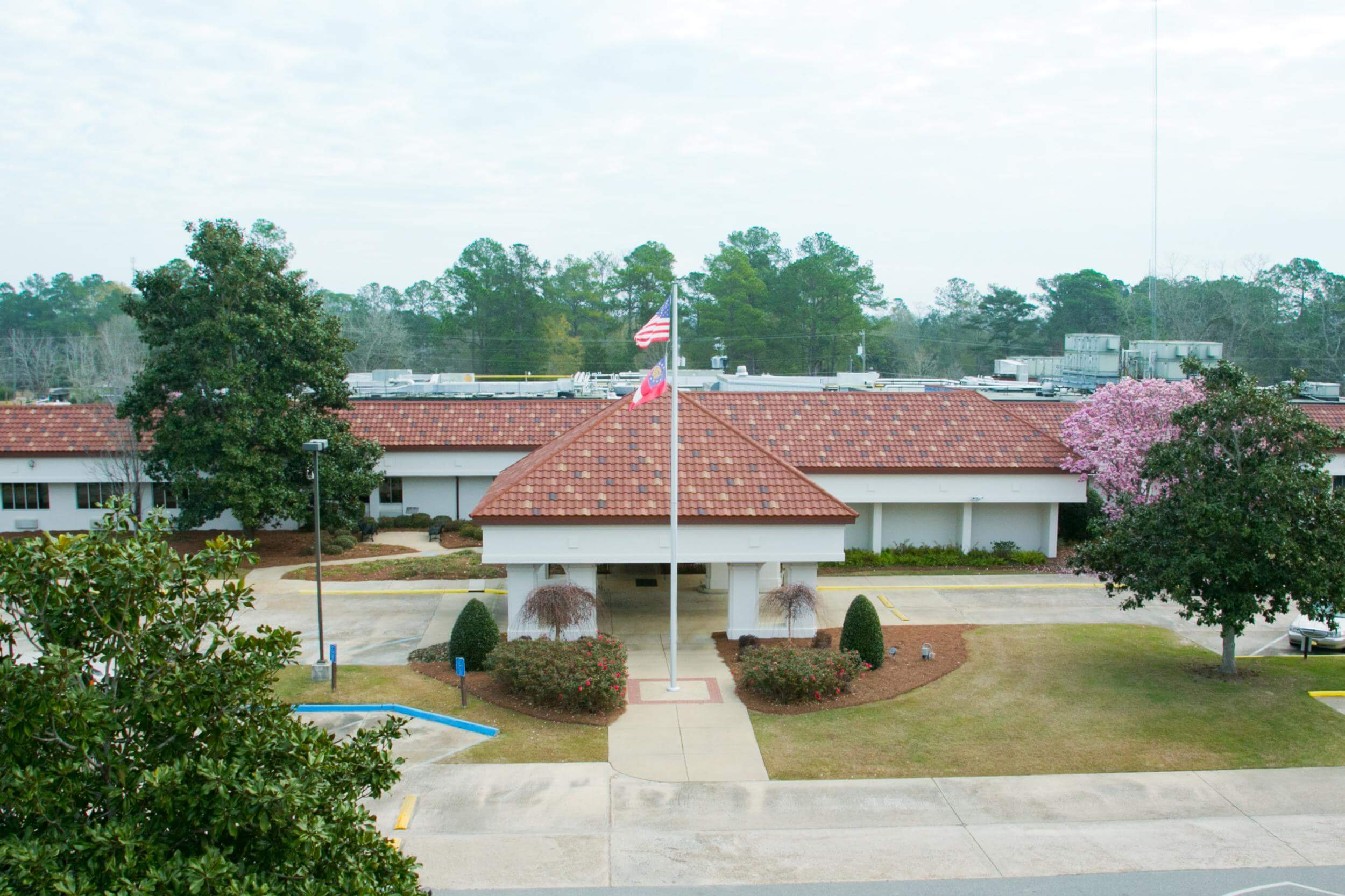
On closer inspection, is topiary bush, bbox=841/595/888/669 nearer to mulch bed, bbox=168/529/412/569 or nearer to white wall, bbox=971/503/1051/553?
white wall, bbox=971/503/1051/553

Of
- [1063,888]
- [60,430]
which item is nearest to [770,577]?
[1063,888]

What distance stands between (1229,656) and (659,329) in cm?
1451

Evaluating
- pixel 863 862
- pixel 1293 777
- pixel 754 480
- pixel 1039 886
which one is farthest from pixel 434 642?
pixel 1293 777

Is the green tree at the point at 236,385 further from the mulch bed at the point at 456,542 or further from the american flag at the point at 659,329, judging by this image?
the american flag at the point at 659,329

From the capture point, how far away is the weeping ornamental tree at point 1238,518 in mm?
21938

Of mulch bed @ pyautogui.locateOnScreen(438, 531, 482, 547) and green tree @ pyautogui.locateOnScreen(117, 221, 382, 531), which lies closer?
green tree @ pyautogui.locateOnScreen(117, 221, 382, 531)

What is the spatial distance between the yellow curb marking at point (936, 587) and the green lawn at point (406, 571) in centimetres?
1031

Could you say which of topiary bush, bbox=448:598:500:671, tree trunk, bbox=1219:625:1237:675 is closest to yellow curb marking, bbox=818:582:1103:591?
tree trunk, bbox=1219:625:1237:675

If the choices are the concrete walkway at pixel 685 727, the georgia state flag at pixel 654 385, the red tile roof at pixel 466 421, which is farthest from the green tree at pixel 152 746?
the red tile roof at pixel 466 421

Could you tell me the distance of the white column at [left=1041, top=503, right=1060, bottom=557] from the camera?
3688 centimetres

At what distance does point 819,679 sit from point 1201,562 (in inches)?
312

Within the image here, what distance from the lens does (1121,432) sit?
34.6 meters

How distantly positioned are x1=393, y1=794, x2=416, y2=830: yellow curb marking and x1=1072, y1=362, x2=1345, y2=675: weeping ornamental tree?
598 inches

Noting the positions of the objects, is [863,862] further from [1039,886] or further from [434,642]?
[434,642]
